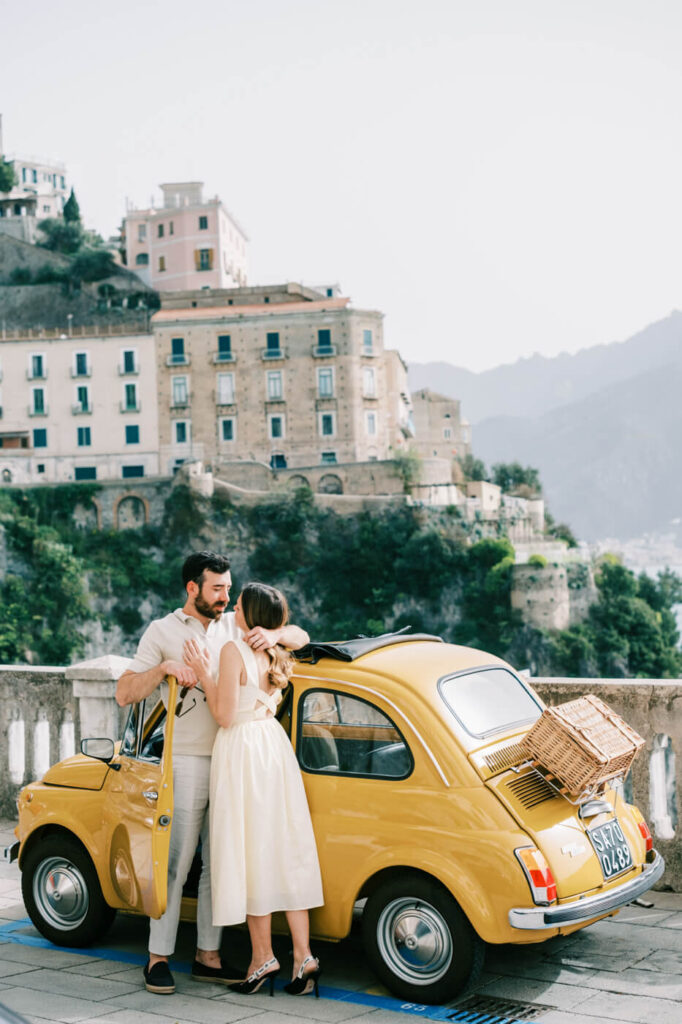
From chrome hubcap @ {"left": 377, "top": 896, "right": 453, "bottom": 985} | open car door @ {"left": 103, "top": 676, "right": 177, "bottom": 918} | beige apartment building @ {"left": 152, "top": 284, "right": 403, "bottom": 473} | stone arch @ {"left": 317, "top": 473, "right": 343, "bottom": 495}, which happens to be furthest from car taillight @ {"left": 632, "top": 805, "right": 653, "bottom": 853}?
beige apartment building @ {"left": 152, "top": 284, "right": 403, "bottom": 473}

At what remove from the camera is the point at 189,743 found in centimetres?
596

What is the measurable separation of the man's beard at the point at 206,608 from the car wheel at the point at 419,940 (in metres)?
1.60

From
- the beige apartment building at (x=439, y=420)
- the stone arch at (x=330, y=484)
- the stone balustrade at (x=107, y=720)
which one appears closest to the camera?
the stone balustrade at (x=107, y=720)

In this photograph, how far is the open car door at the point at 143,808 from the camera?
576 centimetres

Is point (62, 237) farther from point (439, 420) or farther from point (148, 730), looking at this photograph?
point (148, 730)

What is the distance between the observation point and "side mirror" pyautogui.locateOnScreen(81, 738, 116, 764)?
6410 mm

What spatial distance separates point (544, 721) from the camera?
18.7 feet

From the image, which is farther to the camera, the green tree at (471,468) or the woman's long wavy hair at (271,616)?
the green tree at (471,468)

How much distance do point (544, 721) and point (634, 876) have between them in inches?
37.8

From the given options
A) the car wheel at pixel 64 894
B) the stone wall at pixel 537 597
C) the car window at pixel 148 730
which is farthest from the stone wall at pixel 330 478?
the car window at pixel 148 730

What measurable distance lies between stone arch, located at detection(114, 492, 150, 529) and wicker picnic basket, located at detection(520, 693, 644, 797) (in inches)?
2570

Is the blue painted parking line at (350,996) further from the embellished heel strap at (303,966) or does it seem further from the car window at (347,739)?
the car window at (347,739)

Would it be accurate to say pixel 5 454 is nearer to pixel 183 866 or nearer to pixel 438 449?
pixel 438 449

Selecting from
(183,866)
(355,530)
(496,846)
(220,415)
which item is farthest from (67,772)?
(220,415)
